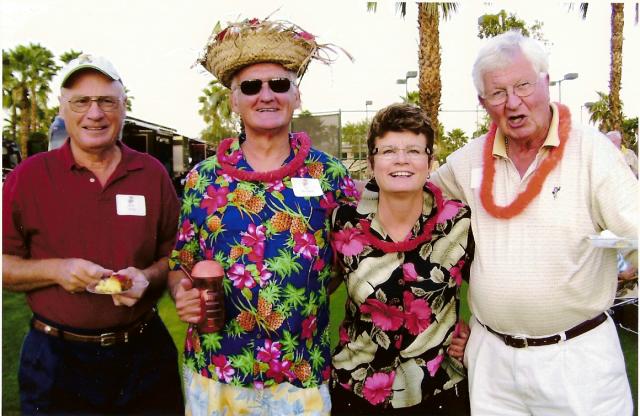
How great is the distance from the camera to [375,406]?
2203 mm

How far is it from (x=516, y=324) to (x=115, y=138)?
75.4 inches

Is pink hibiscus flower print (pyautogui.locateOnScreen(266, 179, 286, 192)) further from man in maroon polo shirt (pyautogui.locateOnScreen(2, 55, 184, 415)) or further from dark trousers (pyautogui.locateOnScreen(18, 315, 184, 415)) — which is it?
dark trousers (pyautogui.locateOnScreen(18, 315, 184, 415))

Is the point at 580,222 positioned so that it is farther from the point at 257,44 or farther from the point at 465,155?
the point at 257,44

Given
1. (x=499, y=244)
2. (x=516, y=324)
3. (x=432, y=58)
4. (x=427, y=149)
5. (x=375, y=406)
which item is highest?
(x=432, y=58)

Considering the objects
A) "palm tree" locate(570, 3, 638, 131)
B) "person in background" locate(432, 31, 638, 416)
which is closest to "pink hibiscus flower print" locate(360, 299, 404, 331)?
"person in background" locate(432, 31, 638, 416)

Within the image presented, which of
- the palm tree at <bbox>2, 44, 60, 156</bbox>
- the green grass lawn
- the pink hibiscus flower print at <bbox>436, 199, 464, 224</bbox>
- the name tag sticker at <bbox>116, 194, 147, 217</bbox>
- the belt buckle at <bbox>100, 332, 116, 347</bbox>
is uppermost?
the palm tree at <bbox>2, 44, 60, 156</bbox>

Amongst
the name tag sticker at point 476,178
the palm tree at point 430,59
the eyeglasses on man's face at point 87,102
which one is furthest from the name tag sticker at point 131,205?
the palm tree at point 430,59

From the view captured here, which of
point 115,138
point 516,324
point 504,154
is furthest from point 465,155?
point 115,138

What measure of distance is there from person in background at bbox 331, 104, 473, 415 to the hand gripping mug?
1.75ft

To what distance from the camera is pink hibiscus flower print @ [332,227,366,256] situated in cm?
221

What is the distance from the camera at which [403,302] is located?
2.12m

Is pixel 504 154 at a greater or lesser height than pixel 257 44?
lesser

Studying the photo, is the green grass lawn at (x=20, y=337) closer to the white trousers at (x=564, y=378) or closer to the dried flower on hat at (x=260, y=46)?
the white trousers at (x=564, y=378)

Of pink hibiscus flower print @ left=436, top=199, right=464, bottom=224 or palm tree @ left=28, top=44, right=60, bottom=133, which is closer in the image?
pink hibiscus flower print @ left=436, top=199, right=464, bottom=224
